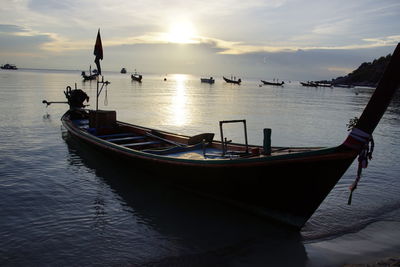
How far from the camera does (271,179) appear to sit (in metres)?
6.98

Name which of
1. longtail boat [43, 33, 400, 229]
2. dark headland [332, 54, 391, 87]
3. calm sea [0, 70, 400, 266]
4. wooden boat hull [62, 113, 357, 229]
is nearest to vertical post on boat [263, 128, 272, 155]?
longtail boat [43, 33, 400, 229]

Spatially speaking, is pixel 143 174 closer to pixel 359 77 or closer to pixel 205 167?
pixel 205 167

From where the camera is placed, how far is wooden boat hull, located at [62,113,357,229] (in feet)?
20.7

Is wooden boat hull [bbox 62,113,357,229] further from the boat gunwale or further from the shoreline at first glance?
the shoreline

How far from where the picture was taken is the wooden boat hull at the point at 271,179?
629 centimetres

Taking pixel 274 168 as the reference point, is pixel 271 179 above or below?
below

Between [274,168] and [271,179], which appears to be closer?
[274,168]

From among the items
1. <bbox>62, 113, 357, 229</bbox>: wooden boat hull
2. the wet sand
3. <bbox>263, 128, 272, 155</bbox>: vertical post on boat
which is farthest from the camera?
<bbox>263, 128, 272, 155</bbox>: vertical post on boat

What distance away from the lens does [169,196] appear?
9.38 meters

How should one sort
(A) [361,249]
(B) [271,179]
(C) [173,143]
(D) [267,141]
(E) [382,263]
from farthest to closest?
(C) [173,143]
(D) [267,141]
(B) [271,179]
(A) [361,249]
(E) [382,263]

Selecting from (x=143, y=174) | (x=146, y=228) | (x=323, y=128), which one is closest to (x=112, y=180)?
(x=143, y=174)

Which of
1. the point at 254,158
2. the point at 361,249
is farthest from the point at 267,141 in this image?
the point at 361,249

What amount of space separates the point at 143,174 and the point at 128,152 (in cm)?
102

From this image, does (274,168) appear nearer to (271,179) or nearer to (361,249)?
(271,179)
